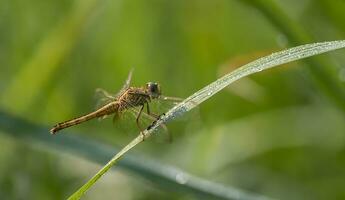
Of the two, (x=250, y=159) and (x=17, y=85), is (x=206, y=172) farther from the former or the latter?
(x=17, y=85)

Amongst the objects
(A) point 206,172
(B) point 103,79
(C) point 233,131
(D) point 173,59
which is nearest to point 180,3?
(D) point 173,59

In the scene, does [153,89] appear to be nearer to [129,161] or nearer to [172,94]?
[129,161]

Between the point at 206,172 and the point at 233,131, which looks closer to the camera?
the point at 206,172

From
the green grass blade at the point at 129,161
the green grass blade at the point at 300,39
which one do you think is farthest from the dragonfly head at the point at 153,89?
the green grass blade at the point at 300,39

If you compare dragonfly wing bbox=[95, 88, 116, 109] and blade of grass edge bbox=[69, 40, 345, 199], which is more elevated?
dragonfly wing bbox=[95, 88, 116, 109]

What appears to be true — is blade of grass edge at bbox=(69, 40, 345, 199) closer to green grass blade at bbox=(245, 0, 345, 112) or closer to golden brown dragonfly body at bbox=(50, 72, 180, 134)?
golden brown dragonfly body at bbox=(50, 72, 180, 134)

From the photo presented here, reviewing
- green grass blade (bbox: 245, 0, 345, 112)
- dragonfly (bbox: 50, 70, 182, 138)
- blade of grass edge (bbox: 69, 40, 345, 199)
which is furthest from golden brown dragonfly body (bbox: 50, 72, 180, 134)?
blade of grass edge (bbox: 69, 40, 345, 199)
